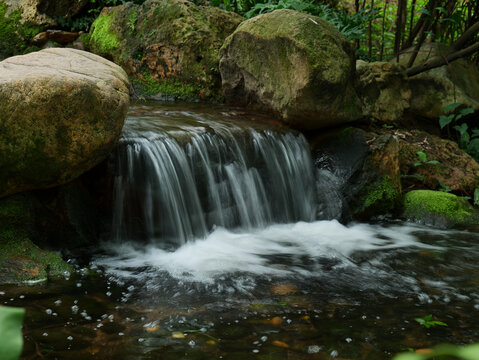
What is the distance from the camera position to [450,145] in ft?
23.5

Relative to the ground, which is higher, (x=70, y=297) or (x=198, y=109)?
(x=198, y=109)

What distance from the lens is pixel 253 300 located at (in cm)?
326

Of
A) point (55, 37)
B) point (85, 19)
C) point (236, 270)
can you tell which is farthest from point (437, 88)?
point (55, 37)

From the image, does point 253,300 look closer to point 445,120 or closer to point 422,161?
point 422,161

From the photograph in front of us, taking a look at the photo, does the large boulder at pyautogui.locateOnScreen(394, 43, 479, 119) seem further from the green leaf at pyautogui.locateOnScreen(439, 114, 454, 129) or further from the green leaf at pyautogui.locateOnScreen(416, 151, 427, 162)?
the green leaf at pyautogui.locateOnScreen(416, 151, 427, 162)

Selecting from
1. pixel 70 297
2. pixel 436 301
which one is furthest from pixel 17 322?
pixel 436 301

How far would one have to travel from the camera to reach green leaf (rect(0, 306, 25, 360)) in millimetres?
528

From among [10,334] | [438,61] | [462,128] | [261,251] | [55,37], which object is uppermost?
[55,37]

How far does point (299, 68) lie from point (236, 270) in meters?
2.86

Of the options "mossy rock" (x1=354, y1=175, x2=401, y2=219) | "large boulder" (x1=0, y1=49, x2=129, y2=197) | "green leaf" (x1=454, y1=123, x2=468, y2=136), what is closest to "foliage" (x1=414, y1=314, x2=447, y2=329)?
"large boulder" (x1=0, y1=49, x2=129, y2=197)

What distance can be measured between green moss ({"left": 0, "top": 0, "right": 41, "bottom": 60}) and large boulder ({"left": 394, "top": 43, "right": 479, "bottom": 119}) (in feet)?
23.6

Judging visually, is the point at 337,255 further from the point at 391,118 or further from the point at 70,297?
the point at 391,118

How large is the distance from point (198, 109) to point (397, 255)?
3.59m

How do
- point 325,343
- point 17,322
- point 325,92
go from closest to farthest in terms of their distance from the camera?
point 17,322 < point 325,343 < point 325,92
